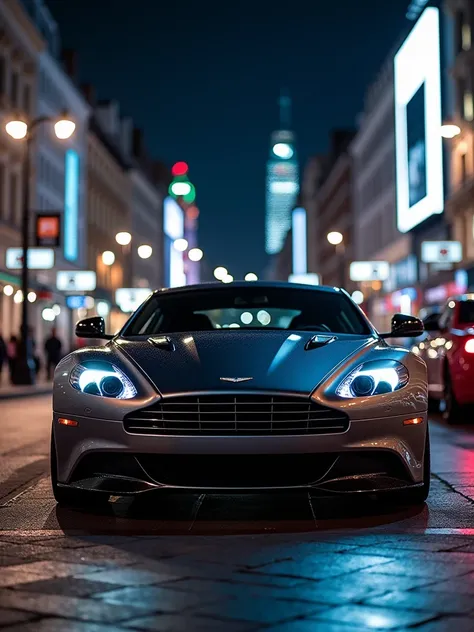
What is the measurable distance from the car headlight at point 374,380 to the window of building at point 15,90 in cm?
4938

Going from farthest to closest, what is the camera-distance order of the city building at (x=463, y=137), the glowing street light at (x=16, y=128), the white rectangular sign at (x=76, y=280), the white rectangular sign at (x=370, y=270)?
the white rectangular sign at (x=370, y=270)
the white rectangular sign at (x=76, y=280)
the city building at (x=463, y=137)
the glowing street light at (x=16, y=128)

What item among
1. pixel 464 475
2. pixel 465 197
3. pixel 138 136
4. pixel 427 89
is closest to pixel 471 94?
pixel 465 197

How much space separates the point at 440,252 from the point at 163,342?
4404 cm

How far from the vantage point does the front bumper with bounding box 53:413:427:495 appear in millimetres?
6371

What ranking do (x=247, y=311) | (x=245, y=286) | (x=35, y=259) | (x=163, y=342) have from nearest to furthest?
1. (x=163, y=342)
2. (x=247, y=311)
3. (x=245, y=286)
4. (x=35, y=259)

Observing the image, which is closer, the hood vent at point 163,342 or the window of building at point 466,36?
the hood vent at point 163,342

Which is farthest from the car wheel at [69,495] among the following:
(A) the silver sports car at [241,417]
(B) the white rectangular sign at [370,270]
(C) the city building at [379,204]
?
(C) the city building at [379,204]

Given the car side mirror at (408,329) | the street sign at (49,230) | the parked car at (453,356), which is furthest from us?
the street sign at (49,230)

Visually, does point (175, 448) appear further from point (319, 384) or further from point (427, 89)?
point (427, 89)

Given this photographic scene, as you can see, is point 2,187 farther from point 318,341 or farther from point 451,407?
point 318,341

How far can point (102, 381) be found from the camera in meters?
6.84

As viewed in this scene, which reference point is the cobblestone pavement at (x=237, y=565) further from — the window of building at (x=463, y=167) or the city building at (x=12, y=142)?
the window of building at (x=463, y=167)

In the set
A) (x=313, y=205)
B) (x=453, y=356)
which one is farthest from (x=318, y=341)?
(x=313, y=205)

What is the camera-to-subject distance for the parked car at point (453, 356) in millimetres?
15078
